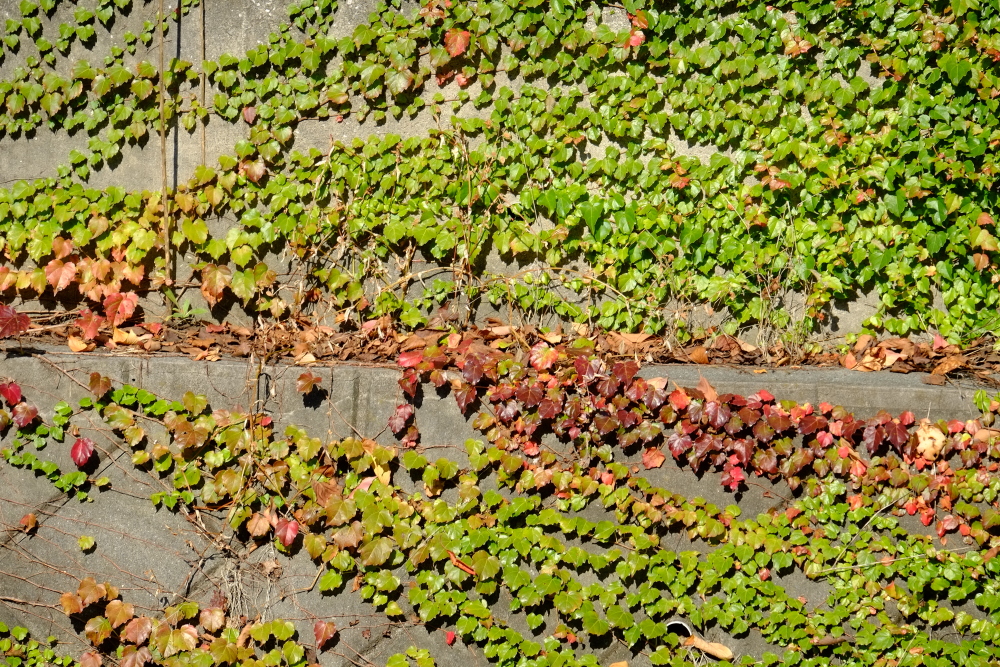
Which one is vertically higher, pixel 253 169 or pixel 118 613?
pixel 253 169

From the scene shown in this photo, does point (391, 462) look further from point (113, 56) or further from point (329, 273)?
point (113, 56)

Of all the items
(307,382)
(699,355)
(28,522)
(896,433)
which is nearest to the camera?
(896,433)

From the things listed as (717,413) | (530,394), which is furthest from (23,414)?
(717,413)

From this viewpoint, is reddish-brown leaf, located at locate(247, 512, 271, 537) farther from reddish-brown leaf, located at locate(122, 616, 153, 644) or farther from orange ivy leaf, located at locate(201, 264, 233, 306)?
orange ivy leaf, located at locate(201, 264, 233, 306)

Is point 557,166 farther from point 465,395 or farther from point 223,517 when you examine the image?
point 223,517

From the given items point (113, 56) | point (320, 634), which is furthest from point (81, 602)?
point (113, 56)

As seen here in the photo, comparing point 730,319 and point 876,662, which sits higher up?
point 730,319

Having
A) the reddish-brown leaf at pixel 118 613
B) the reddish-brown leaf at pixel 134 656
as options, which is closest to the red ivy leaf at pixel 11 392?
the reddish-brown leaf at pixel 118 613
